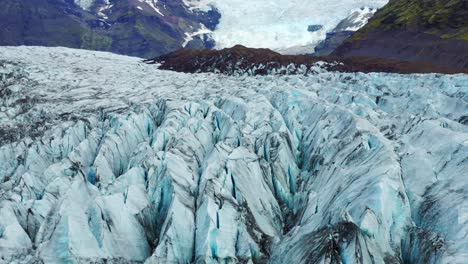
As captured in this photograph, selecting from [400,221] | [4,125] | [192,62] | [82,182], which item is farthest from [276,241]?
[192,62]

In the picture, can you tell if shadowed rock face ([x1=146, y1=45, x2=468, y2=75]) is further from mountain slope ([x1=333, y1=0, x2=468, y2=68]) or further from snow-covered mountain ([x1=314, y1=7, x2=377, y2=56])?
snow-covered mountain ([x1=314, y1=7, x2=377, y2=56])

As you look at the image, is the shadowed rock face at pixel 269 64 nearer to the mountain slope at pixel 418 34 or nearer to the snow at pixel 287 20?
the mountain slope at pixel 418 34

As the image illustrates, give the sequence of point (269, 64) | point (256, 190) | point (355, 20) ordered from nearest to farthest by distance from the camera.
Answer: point (256, 190) → point (269, 64) → point (355, 20)

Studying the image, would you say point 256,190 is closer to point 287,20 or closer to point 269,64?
point 269,64

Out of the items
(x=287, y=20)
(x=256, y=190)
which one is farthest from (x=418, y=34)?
(x=287, y=20)

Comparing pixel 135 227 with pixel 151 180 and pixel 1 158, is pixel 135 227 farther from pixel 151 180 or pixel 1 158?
pixel 1 158

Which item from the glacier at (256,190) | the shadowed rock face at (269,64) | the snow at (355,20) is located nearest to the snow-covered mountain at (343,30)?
the snow at (355,20)
